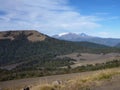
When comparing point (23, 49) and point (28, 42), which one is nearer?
point (23, 49)

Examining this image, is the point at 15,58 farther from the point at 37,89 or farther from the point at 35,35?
the point at 37,89

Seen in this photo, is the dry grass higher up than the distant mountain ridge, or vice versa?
the distant mountain ridge

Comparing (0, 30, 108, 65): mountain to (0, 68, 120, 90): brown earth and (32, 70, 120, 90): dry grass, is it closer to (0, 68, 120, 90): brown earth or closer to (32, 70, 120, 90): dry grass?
(0, 68, 120, 90): brown earth

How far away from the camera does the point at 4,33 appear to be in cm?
19150

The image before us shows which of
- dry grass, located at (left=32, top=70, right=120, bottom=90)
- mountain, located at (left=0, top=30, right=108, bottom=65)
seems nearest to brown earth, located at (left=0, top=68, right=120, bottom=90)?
dry grass, located at (left=32, top=70, right=120, bottom=90)

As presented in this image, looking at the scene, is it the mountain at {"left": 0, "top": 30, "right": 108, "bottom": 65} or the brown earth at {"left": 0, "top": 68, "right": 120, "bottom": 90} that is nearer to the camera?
the brown earth at {"left": 0, "top": 68, "right": 120, "bottom": 90}

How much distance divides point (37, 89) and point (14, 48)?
496 ft

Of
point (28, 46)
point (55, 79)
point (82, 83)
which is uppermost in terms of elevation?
point (82, 83)

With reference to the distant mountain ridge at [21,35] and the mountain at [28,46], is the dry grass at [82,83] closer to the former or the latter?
the mountain at [28,46]

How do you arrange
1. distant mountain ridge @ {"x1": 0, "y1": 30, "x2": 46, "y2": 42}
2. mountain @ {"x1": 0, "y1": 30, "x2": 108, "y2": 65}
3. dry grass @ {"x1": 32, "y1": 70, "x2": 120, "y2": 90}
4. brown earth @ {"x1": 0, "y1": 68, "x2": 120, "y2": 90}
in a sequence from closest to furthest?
brown earth @ {"x1": 0, "y1": 68, "x2": 120, "y2": 90} → dry grass @ {"x1": 32, "y1": 70, "x2": 120, "y2": 90} → mountain @ {"x1": 0, "y1": 30, "x2": 108, "y2": 65} → distant mountain ridge @ {"x1": 0, "y1": 30, "x2": 46, "y2": 42}

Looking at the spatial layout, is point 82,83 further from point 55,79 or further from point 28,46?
point 28,46

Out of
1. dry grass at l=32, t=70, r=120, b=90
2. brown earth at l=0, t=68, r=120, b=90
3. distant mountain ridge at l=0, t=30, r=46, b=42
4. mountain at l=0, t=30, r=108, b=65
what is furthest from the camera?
distant mountain ridge at l=0, t=30, r=46, b=42

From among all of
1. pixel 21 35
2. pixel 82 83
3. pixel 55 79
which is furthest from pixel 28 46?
pixel 82 83

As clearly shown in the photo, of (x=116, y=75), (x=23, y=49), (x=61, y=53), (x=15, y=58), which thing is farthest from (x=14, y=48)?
(x=116, y=75)
